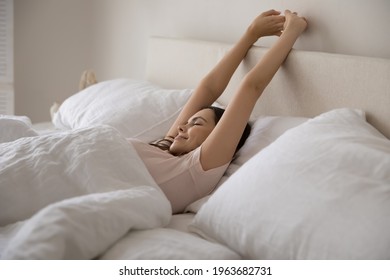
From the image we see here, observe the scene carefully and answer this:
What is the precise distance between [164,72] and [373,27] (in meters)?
1.12

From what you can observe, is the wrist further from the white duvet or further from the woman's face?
the white duvet

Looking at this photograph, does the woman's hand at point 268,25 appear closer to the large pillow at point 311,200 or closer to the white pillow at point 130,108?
the white pillow at point 130,108

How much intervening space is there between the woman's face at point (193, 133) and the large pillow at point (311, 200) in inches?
14.8

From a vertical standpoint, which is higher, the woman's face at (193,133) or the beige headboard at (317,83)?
the beige headboard at (317,83)

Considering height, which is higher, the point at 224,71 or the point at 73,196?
the point at 224,71

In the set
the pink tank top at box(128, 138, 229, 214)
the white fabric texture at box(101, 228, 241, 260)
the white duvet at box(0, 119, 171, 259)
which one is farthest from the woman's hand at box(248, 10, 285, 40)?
the white fabric texture at box(101, 228, 241, 260)

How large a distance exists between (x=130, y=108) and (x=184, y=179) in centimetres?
65

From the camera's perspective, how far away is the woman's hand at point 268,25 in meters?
1.84

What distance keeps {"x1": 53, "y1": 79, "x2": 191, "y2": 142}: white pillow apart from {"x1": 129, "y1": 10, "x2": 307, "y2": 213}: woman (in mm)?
141

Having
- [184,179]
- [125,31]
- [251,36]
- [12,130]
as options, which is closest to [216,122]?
[184,179]

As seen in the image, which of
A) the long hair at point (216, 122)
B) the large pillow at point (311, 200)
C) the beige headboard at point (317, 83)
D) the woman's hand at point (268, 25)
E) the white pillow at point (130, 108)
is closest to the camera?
the large pillow at point (311, 200)

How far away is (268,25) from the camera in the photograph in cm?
185

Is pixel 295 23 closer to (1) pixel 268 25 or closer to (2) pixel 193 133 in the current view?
(1) pixel 268 25

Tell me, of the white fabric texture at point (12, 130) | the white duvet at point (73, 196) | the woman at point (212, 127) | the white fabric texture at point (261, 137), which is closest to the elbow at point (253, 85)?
the woman at point (212, 127)
